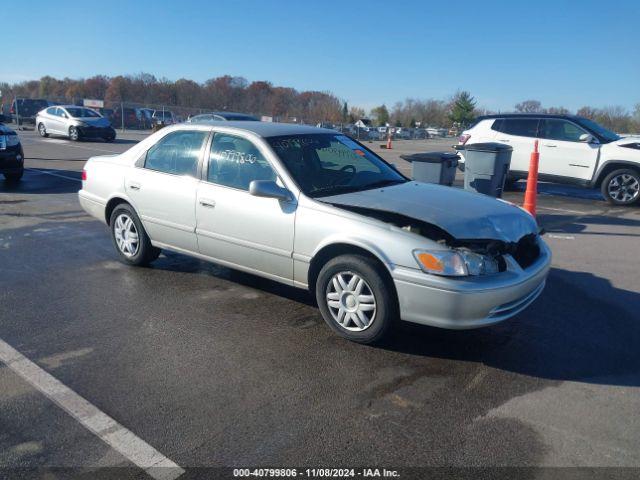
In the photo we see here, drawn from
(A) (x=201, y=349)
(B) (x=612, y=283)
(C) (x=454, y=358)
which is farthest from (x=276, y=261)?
(B) (x=612, y=283)

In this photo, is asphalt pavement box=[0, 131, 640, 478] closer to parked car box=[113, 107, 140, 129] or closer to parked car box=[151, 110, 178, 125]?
parked car box=[113, 107, 140, 129]

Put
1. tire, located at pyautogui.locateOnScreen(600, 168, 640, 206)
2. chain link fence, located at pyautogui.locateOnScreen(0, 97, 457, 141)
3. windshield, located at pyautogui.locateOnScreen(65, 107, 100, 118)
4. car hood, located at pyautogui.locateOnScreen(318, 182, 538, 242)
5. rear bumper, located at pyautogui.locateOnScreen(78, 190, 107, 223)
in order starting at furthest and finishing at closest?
chain link fence, located at pyautogui.locateOnScreen(0, 97, 457, 141) < windshield, located at pyautogui.locateOnScreen(65, 107, 100, 118) < tire, located at pyautogui.locateOnScreen(600, 168, 640, 206) < rear bumper, located at pyautogui.locateOnScreen(78, 190, 107, 223) < car hood, located at pyautogui.locateOnScreen(318, 182, 538, 242)

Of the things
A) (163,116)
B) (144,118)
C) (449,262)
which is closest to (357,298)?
(449,262)

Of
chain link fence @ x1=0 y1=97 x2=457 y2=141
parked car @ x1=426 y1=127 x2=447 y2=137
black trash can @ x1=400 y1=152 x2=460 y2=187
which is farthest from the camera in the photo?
parked car @ x1=426 y1=127 x2=447 y2=137

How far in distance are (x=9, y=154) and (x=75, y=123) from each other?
13.5m

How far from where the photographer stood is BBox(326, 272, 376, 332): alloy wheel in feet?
13.0

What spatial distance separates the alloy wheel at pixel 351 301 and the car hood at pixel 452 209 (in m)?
0.58

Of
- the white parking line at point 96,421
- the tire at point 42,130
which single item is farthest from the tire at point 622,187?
the tire at point 42,130

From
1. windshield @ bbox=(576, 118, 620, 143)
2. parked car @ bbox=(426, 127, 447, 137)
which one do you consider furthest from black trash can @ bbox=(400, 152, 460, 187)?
parked car @ bbox=(426, 127, 447, 137)

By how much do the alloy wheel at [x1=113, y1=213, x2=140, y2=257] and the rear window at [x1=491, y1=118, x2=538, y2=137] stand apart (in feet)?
29.2

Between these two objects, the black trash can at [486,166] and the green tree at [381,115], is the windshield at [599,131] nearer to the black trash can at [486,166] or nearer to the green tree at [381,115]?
the black trash can at [486,166]

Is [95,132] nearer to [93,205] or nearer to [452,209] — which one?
[93,205]

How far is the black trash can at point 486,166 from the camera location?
847 cm

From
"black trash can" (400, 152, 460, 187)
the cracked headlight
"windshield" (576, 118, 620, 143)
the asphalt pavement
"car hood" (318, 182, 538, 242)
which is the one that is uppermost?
"windshield" (576, 118, 620, 143)
